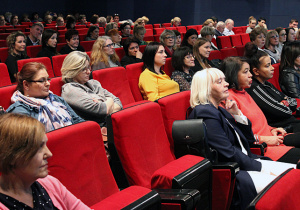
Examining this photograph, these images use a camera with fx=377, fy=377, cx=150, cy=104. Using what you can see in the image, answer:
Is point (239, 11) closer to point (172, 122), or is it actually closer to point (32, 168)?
point (172, 122)

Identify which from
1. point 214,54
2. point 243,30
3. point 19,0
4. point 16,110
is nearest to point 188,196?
point 16,110

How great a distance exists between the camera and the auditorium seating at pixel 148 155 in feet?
4.67

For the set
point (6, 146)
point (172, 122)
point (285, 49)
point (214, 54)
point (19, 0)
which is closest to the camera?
point (6, 146)

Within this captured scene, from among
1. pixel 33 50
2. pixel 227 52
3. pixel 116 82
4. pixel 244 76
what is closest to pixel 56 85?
pixel 116 82

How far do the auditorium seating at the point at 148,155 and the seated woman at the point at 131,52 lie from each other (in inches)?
81.1

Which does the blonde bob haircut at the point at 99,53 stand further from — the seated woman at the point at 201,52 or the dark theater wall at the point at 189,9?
the dark theater wall at the point at 189,9

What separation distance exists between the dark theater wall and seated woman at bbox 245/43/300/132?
8.32 metres

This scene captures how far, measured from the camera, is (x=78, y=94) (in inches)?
80.5

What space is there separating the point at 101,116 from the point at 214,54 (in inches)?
80.5

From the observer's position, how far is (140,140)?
161 cm

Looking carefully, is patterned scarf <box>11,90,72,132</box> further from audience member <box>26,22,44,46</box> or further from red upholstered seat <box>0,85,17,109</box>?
audience member <box>26,22,44,46</box>

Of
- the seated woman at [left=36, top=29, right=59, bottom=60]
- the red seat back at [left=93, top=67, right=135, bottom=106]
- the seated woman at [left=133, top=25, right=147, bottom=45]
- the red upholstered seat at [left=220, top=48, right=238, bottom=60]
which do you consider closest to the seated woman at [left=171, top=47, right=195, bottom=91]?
the red seat back at [left=93, top=67, right=135, bottom=106]

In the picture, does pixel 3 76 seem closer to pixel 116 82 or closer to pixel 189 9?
pixel 116 82

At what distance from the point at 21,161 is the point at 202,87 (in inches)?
45.1
